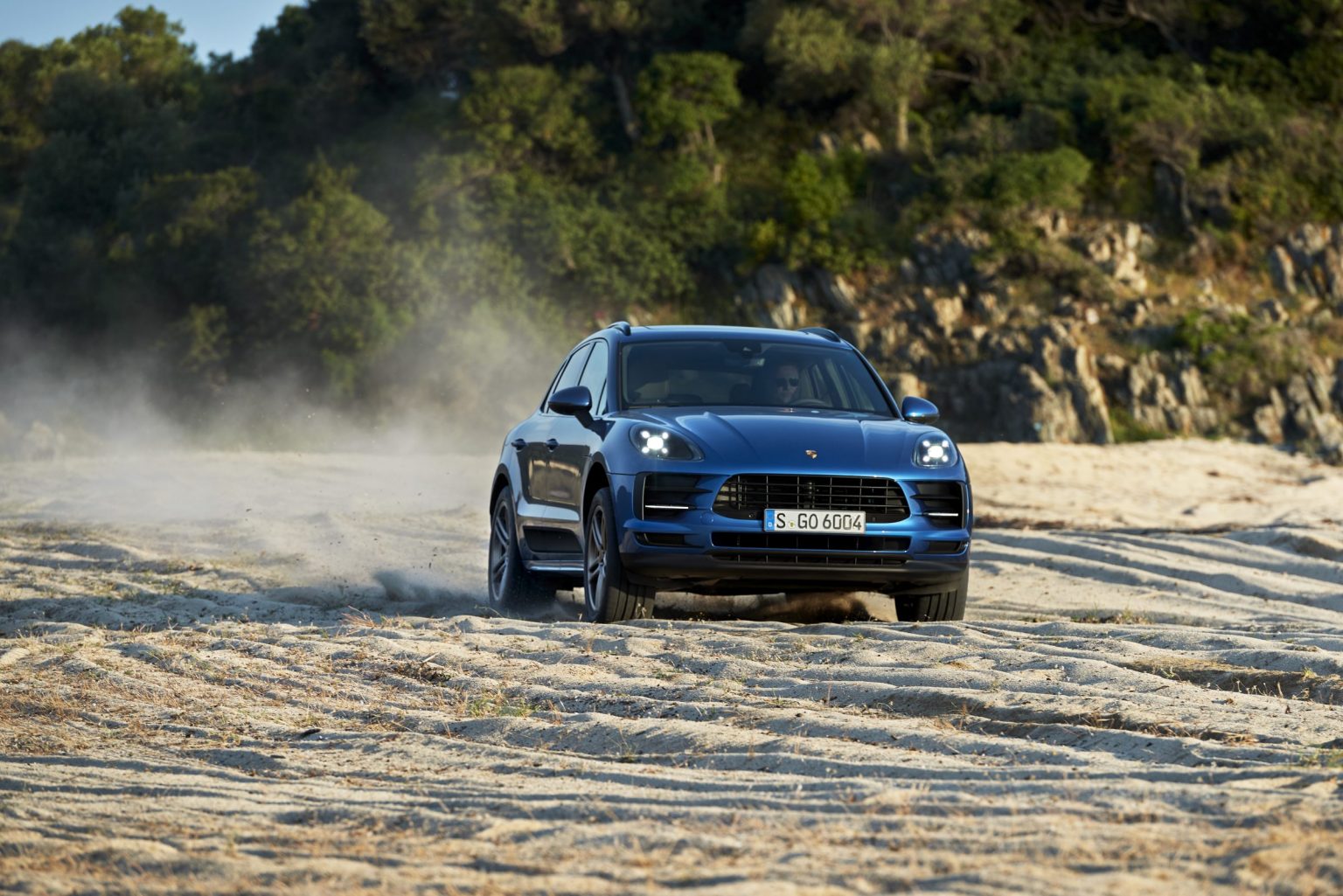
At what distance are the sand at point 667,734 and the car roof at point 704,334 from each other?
1554 millimetres

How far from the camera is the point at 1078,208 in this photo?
35406mm

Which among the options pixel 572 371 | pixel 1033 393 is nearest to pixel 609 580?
pixel 572 371

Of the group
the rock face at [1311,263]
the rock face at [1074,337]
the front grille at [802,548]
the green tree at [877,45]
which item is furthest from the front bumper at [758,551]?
the green tree at [877,45]

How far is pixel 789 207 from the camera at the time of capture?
120ft

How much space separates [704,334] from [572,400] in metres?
1.00

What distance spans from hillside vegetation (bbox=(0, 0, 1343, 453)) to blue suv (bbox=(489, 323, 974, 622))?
2081 centimetres

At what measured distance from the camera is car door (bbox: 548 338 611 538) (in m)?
9.72

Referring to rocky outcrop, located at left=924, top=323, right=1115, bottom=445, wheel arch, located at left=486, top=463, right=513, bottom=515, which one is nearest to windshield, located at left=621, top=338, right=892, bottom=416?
wheel arch, located at left=486, top=463, right=513, bottom=515

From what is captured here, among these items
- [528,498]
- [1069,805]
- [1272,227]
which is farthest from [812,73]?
[1069,805]

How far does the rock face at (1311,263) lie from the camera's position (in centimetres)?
3372

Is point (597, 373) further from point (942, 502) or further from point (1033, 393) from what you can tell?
point (1033, 393)

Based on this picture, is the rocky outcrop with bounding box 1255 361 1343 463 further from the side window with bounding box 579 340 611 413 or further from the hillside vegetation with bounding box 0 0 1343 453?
the side window with bounding box 579 340 611 413

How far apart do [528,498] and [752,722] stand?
467cm

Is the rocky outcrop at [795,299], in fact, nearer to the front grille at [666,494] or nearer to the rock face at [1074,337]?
the rock face at [1074,337]
